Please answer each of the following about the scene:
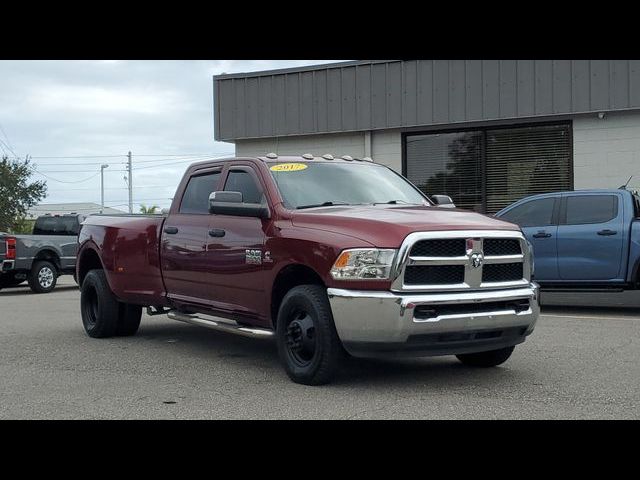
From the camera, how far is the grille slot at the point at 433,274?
615 cm

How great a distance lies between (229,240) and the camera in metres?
7.60

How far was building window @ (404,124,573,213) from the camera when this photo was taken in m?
18.6

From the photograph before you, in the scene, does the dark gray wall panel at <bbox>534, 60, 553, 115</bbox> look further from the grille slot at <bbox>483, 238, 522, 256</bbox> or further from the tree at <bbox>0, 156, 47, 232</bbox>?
the tree at <bbox>0, 156, 47, 232</bbox>

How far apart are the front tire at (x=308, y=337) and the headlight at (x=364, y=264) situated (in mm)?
351

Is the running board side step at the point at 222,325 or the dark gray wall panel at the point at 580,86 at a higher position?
the dark gray wall panel at the point at 580,86

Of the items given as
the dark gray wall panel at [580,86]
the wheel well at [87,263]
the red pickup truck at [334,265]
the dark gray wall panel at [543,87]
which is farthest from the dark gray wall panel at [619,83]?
the wheel well at [87,263]

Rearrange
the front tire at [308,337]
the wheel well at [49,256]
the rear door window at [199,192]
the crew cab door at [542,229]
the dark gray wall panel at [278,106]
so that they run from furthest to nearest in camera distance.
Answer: the dark gray wall panel at [278,106] → the wheel well at [49,256] → the crew cab door at [542,229] → the rear door window at [199,192] → the front tire at [308,337]

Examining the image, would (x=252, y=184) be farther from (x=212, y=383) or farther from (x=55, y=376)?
(x=55, y=376)

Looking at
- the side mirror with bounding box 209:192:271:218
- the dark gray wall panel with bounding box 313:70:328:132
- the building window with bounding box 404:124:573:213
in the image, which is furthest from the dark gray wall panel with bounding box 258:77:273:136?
the side mirror with bounding box 209:192:271:218

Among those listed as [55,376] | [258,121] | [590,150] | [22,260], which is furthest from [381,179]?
[258,121]

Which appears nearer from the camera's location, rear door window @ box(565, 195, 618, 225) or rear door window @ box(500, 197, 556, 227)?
rear door window @ box(565, 195, 618, 225)

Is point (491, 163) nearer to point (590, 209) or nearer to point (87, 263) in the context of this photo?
point (590, 209)

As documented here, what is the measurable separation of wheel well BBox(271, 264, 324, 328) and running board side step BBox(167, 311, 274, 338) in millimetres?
156

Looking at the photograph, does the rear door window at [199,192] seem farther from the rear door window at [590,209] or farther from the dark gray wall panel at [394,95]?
the dark gray wall panel at [394,95]
